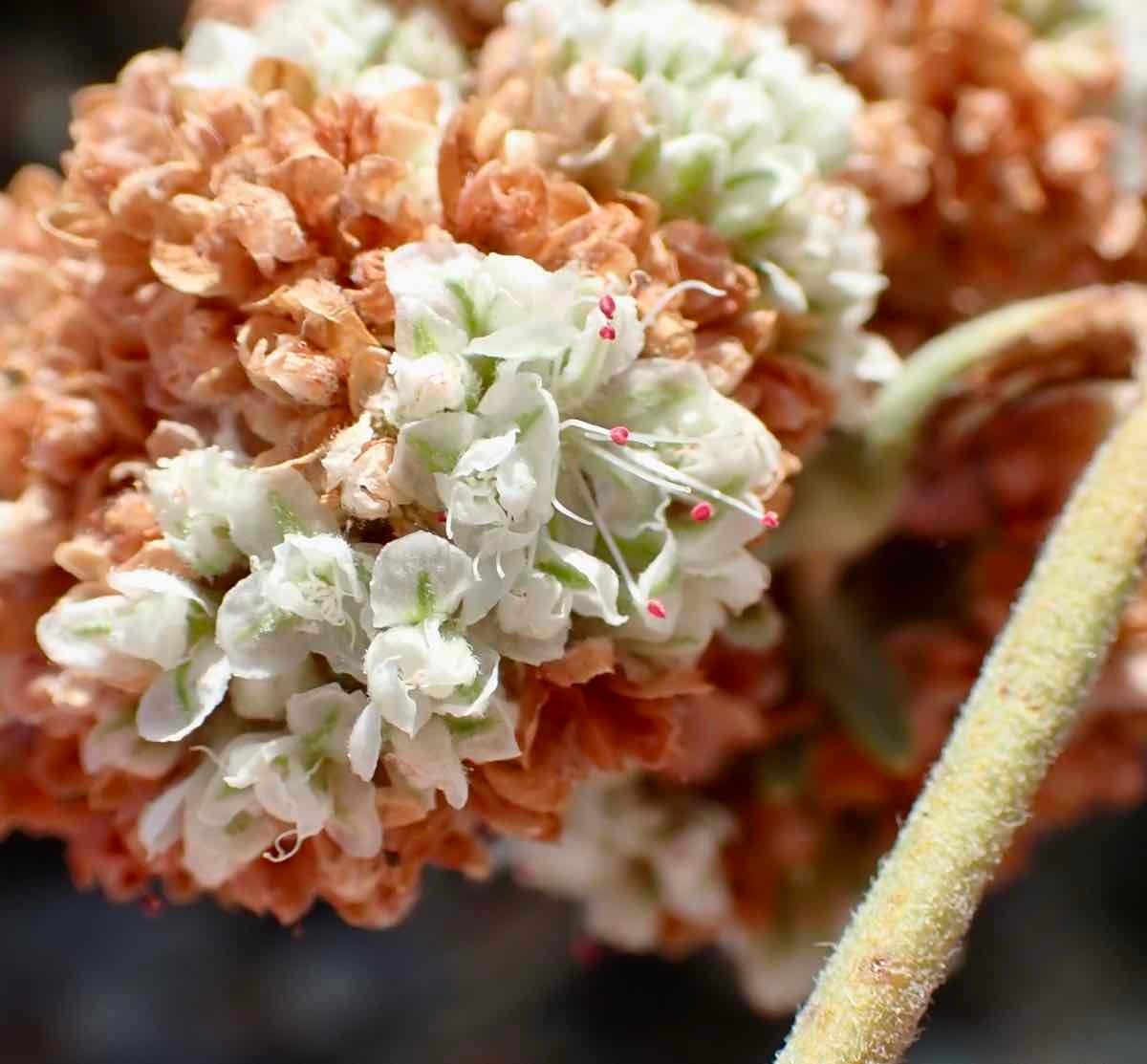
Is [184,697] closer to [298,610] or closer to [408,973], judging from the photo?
[298,610]

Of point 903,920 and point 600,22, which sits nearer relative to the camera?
point 903,920

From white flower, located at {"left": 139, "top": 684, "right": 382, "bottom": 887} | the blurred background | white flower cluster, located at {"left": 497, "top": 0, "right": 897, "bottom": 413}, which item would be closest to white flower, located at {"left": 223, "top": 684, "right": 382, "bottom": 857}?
white flower, located at {"left": 139, "top": 684, "right": 382, "bottom": 887}

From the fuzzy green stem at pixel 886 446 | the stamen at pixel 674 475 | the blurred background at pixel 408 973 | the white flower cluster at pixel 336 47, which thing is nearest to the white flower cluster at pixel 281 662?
the stamen at pixel 674 475

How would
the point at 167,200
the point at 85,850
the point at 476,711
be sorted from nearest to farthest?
the point at 476,711 < the point at 167,200 < the point at 85,850

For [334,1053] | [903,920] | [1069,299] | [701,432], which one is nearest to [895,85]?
[1069,299]

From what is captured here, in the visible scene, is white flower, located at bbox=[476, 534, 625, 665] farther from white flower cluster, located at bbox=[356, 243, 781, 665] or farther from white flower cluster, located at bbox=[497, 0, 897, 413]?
white flower cluster, located at bbox=[497, 0, 897, 413]

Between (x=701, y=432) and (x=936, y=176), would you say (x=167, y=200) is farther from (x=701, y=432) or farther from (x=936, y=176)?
(x=936, y=176)

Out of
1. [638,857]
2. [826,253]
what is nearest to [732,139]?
[826,253]

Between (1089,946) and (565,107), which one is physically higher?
(565,107)
